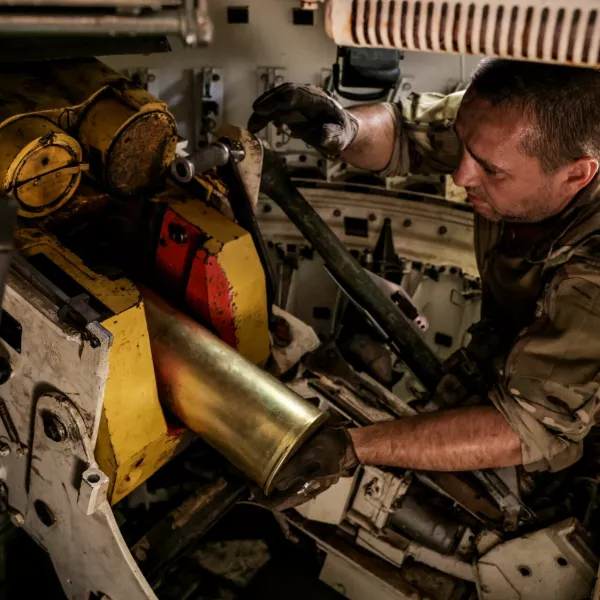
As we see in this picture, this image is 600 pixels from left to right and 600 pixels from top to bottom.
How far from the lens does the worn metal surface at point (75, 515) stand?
141cm

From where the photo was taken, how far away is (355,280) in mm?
2145

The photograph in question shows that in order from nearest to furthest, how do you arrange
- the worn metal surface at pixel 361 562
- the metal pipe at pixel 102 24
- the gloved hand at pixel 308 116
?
the metal pipe at pixel 102 24 → the gloved hand at pixel 308 116 → the worn metal surface at pixel 361 562

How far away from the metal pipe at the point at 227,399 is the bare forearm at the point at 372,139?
3.19 ft

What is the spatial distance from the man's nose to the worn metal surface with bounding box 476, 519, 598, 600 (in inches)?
39.6

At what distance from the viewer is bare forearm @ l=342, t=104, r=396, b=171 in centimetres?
219

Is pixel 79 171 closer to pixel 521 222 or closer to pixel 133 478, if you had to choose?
pixel 133 478

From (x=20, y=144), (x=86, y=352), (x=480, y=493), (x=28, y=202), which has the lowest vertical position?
(x=480, y=493)

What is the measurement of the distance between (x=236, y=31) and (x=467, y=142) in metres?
1.33

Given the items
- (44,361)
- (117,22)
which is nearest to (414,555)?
(44,361)

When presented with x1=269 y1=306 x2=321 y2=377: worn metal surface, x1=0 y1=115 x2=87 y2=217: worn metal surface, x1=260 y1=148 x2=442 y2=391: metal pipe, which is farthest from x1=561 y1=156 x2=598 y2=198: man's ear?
x1=0 y1=115 x2=87 y2=217: worn metal surface

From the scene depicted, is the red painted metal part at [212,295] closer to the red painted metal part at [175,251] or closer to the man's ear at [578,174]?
the red painted metal part at [175,251]

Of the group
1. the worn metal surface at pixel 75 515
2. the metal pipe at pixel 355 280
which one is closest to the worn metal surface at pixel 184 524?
the worn metal surface at pixel 75 515

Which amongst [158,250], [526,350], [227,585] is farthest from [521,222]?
[227,585]

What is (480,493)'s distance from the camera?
6.17 ft
